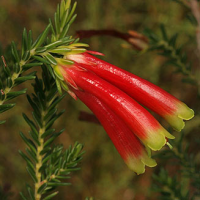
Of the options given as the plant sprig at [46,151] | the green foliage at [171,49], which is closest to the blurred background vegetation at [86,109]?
the green foliage at [171,49]

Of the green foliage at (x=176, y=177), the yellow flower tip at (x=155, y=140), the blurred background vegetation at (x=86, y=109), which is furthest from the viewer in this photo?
the blurred background vegetation at (x=86, y=109)

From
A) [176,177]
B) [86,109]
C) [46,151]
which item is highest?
[46,151]

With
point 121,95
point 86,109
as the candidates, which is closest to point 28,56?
point 121,95

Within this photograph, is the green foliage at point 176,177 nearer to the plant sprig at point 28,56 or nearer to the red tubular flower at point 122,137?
the red tubular flower at point 122,137

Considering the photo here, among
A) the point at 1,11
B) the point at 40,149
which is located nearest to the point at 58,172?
the point at 40,149

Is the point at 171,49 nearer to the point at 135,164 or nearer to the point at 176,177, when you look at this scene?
the point at 176,177

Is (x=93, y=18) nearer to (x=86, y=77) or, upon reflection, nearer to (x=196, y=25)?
(x=196, y=25)

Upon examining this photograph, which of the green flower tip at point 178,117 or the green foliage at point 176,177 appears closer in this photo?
the green flower tip at point 178,117
